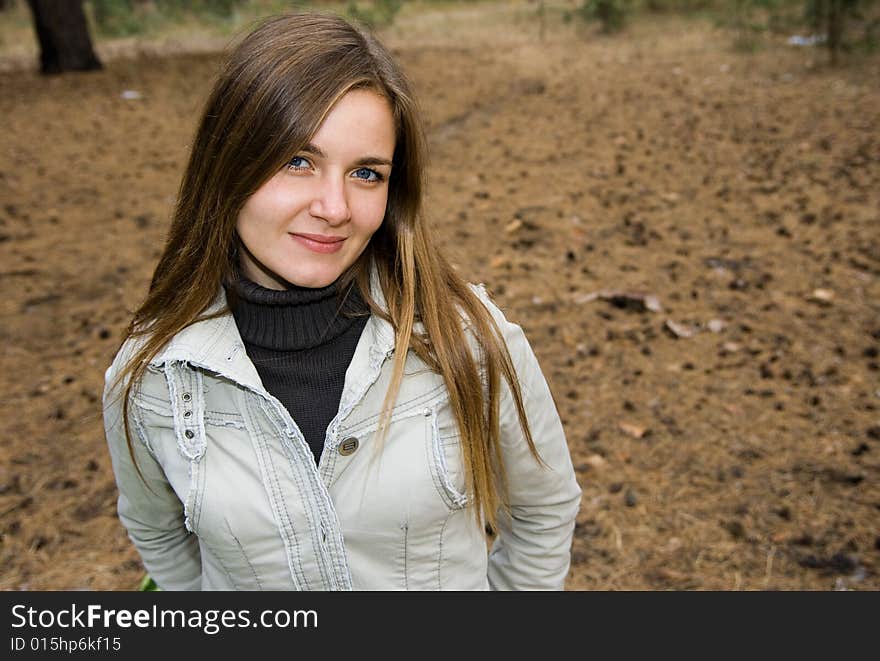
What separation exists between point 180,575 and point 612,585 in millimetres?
1624

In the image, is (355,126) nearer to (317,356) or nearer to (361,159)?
(361,159)

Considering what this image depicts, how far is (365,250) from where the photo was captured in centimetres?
180

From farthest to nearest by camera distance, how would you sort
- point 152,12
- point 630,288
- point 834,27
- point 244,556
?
point 152,12 → point 834,27 → point 630,288 → point 244,556

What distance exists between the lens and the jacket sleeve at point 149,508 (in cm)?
172

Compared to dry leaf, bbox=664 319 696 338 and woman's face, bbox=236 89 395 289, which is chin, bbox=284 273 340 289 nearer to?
woman's face, bbox=236 89 395 289

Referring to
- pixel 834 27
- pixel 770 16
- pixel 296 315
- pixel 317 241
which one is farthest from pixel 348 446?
pixel 770 16

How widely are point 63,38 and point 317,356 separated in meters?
10.5

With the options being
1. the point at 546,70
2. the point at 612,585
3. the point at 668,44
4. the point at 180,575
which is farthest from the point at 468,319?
the point at 668,44

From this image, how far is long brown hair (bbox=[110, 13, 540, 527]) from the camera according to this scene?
153 cm

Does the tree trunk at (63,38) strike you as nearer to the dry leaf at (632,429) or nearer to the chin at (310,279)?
the dry leaf at (632,429)

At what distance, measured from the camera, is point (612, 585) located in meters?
2.98

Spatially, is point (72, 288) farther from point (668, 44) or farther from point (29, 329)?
point (668, 44)

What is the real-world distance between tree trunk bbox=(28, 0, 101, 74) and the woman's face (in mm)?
10337

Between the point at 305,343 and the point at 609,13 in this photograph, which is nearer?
the point at 305,343
